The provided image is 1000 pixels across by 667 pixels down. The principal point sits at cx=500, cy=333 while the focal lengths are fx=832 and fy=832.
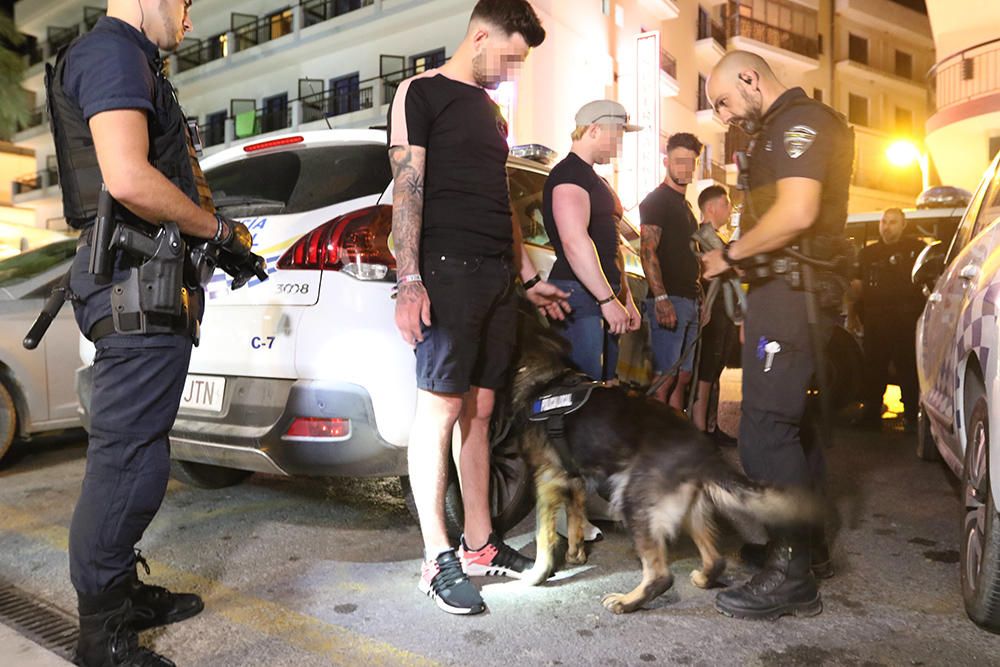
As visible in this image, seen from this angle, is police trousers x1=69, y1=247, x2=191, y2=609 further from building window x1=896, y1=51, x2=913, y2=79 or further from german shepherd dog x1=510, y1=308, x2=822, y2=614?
building window x1=896, y1=51, x2=913, y2=79

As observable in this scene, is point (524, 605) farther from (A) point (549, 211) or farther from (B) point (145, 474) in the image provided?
(A) point (549, 211)

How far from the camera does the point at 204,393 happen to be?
10.7 ft

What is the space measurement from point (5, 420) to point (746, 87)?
178 inches

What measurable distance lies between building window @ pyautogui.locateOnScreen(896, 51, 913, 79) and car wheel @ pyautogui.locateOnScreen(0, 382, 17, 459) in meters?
37.3

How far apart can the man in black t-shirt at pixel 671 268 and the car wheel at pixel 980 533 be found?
Result: 1.95 metres

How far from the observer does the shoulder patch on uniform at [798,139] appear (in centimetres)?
261

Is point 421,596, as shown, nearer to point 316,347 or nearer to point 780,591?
A: point 316,347

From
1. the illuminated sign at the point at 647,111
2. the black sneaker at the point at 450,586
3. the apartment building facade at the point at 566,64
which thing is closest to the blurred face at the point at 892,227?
the black sneaker at the point at 450,586

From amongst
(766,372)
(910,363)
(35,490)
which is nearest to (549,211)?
(766,372)

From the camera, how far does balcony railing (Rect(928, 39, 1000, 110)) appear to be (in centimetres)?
1416

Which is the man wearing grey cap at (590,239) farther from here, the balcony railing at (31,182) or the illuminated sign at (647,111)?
the balcony railing at (31,182)

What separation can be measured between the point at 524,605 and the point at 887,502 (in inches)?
90.4

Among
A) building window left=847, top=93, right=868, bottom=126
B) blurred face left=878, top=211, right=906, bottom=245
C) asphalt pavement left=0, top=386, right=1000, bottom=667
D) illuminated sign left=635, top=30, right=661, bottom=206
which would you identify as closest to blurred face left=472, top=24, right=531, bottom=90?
asphalt pavement left=0, top=386, right=1000, bottom=667

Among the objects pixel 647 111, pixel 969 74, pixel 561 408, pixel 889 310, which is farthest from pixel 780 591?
pixel 647 111
